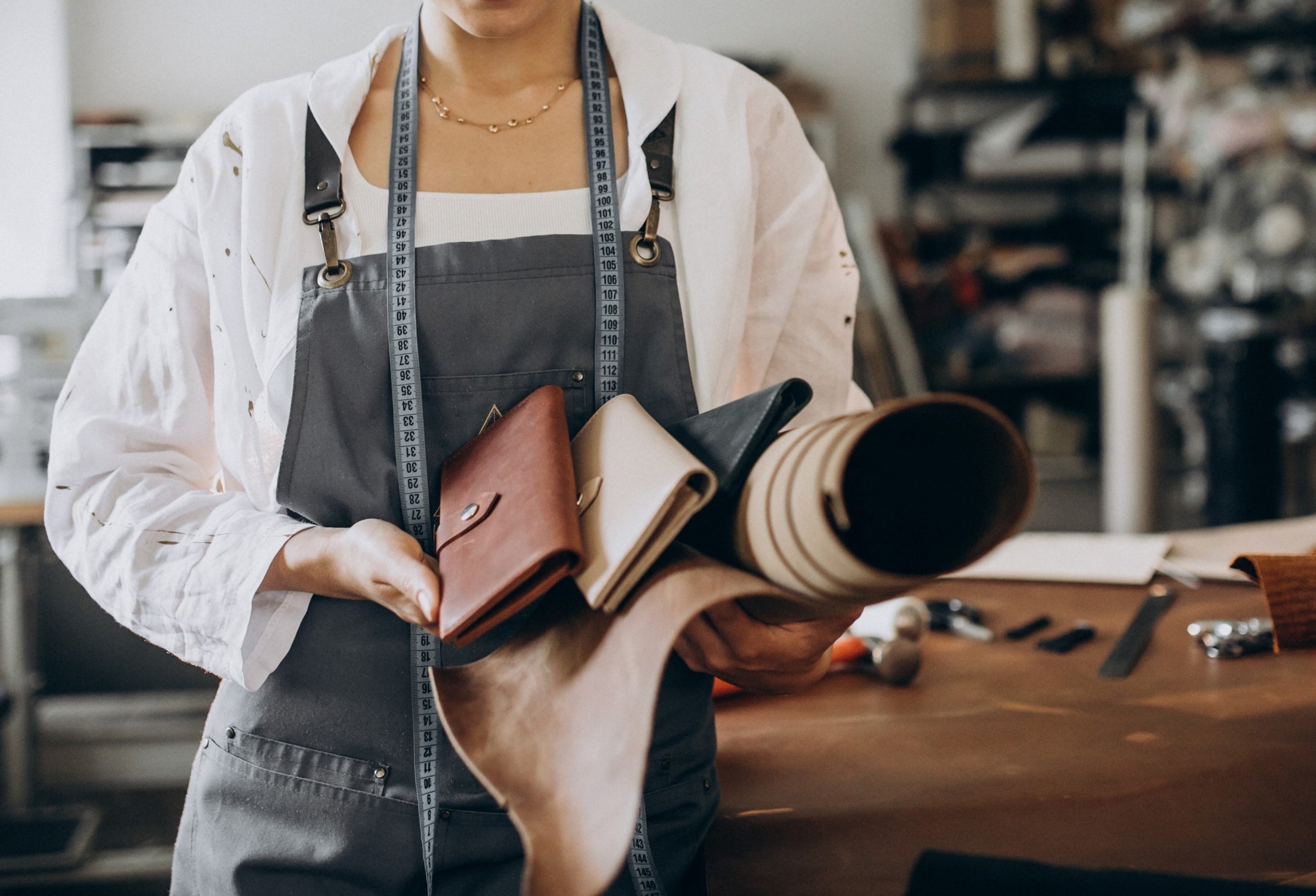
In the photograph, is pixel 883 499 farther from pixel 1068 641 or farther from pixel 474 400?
pixel 1068 641

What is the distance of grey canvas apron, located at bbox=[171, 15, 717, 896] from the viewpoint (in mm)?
873

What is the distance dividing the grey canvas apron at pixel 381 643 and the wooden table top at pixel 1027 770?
0.36 feet

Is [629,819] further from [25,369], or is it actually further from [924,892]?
[25,369]

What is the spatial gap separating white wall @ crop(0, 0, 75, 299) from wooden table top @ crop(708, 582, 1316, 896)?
5.04 meters

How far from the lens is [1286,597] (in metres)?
0.85

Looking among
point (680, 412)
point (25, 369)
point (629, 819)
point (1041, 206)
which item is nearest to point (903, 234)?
point (1041, 206)

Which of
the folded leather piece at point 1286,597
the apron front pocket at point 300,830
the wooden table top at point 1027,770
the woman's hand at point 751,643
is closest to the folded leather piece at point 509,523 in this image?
the woman's hand at point 751,643

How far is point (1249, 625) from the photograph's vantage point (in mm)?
1260

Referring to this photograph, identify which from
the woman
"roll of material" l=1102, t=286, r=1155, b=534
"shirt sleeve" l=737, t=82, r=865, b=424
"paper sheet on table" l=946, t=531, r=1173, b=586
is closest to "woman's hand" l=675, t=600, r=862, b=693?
the woman

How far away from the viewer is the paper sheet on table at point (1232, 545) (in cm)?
152

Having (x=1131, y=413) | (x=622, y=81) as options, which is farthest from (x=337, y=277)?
(x=1131, y=413)

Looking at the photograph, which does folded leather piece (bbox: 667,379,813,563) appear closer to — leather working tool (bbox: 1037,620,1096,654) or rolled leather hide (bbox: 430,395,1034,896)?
rolled leather hide (bbox: 430,395,1034,896)

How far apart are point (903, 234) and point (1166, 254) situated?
1.33 m

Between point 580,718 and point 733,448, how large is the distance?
18 centimetres
